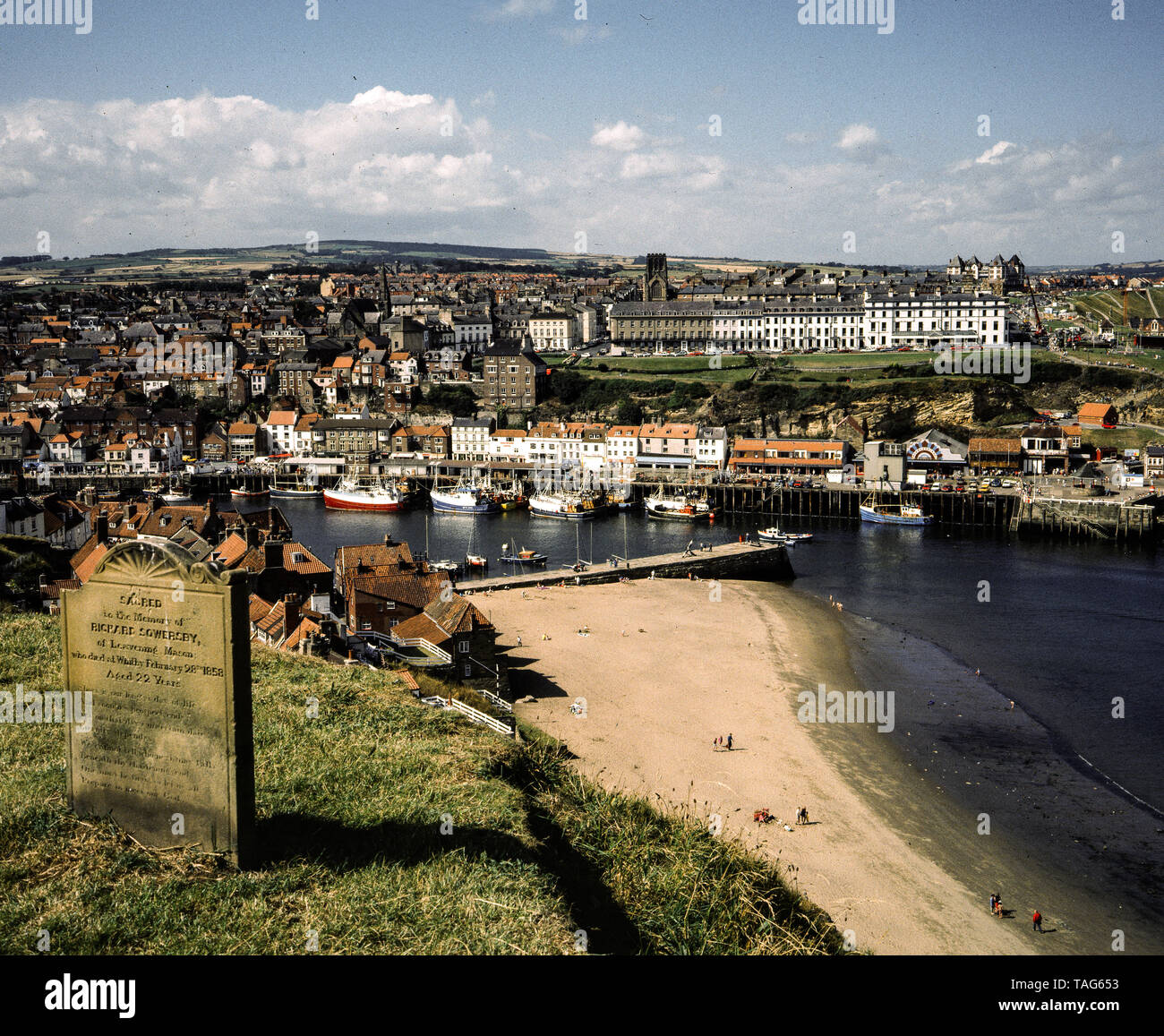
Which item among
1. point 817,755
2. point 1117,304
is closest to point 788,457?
point 817,755

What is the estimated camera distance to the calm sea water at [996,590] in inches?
976

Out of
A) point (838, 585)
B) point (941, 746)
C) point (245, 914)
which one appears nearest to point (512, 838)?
point (245, 914)

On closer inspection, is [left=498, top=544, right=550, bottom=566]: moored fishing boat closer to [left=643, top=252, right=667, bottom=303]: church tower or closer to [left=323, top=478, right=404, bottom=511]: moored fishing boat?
[left=323, top=478, right=404, bottom=511]: moored fishing boat

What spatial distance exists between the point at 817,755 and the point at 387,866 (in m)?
16.6

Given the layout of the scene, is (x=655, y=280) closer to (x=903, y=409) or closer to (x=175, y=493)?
(x=903, y=409)

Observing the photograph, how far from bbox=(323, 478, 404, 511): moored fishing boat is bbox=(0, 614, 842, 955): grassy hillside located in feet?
183

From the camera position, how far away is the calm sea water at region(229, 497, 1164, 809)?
24.8m

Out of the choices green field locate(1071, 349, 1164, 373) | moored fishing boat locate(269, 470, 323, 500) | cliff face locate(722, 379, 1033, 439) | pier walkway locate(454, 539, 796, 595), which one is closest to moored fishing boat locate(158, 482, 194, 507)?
moored fishing boat locate(269, 470, 323, 500)

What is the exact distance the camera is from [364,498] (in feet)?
220

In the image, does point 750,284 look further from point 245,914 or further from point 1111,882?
point 245,914

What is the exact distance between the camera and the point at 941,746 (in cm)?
2280

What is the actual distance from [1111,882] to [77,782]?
15788 millimetres
